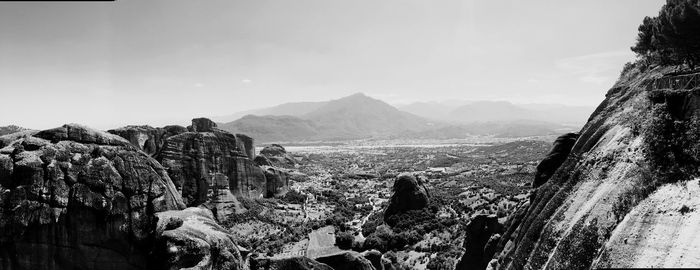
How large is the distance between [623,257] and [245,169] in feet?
210

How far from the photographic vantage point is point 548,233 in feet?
68.0

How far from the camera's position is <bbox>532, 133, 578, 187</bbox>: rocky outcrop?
31.7 meters

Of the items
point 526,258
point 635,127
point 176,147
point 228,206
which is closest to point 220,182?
point 228,206

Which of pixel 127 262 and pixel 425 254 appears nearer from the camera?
pixel 127 262

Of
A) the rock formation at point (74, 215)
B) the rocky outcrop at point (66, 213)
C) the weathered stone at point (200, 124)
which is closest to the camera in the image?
the rock formation at point (74, 215)

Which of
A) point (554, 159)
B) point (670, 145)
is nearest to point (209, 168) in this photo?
point (554, 159)

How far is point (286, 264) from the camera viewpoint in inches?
977

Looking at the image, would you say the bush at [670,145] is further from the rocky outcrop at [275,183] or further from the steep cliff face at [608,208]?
the rocky outcrop at [275,183]

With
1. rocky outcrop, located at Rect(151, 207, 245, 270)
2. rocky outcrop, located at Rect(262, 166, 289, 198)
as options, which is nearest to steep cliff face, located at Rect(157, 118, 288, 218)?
rocky outcrop, located at Rect(262, 166, 289, 198)

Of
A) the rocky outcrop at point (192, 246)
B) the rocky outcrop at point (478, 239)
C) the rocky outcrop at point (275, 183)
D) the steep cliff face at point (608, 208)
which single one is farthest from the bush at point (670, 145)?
the rocky outcrop at point (275, 183)

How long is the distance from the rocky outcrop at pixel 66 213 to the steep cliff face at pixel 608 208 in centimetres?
2600

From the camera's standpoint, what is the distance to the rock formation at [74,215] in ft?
89.1

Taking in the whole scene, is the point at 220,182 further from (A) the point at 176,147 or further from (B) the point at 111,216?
(B) the point at 111,216

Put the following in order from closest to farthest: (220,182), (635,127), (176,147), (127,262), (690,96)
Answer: (690,96) → (635,127) → (127,262) → (176,147) → (220,182)
